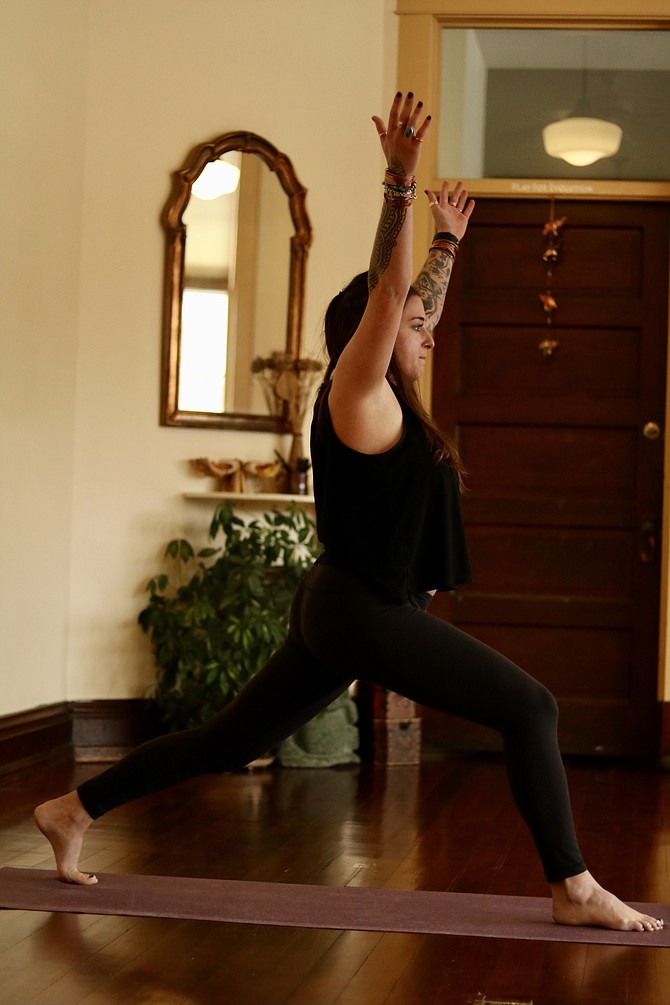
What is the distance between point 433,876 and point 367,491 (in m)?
1.21

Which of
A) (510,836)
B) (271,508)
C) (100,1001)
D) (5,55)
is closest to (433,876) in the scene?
(510,836)

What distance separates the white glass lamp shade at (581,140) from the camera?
17.5 ft

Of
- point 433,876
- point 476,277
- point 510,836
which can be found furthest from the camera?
point 476,277

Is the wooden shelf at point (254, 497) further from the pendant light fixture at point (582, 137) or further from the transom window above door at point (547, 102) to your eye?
the pendant light fixture at point (582, 137)

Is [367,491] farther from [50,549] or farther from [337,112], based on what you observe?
[337,112]

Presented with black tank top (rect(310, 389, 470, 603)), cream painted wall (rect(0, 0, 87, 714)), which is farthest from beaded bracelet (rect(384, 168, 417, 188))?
cream painted wall (rect(0, 0, 87, 714))

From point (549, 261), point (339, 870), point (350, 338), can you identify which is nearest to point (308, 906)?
point (339, 870)

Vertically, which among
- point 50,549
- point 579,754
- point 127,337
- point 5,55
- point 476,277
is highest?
point 5,55

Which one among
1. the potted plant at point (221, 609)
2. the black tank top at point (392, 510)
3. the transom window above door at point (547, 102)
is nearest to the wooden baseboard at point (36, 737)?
the potted plant at point (221, 609)

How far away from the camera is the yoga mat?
8.48ft

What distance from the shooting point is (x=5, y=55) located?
4301 millimetres

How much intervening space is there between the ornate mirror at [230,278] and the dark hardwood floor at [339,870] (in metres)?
1.50

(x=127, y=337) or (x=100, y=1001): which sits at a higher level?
(x=127, y=337)

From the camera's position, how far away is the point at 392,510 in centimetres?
243
